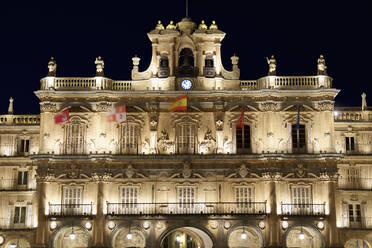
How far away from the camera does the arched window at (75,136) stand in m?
52.7

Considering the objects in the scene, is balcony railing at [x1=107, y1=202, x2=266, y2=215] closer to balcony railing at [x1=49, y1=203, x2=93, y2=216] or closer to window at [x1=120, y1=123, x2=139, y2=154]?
balcony railing at [x1=49, y1=203, x2=93, y2=216]

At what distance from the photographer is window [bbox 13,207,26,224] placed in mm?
55719

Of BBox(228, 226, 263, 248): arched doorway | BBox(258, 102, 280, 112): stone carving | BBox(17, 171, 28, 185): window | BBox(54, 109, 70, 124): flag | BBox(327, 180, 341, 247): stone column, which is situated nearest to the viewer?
BBox(327, 180, 341, 247): stone column

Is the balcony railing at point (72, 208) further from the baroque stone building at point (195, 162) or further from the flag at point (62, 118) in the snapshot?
the flag at point (62, 118)

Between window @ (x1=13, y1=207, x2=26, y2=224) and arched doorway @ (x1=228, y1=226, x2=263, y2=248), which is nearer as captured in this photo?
arched doorway @ (x1=228, y1=226, x2=263, y2=248)

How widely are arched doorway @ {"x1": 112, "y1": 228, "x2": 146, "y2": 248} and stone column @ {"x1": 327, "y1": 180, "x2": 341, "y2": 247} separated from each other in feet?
51.8

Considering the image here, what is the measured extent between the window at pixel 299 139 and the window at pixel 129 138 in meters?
13.7

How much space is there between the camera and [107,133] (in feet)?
174

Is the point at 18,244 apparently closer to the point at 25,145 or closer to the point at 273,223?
the point at 25,145

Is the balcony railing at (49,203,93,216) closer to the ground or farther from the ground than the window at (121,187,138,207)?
closer to the ground

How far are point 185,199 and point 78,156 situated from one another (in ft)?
32.2

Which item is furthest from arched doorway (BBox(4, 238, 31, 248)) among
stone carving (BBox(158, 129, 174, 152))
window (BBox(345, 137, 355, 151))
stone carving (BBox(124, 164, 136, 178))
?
window (BBox(345, 137, 355, 151))

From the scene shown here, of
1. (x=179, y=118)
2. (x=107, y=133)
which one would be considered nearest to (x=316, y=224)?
(x=179, y=118)

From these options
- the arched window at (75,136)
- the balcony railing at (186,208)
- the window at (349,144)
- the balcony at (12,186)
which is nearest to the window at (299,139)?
the window at (349,144)
